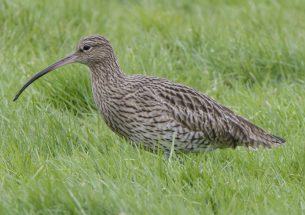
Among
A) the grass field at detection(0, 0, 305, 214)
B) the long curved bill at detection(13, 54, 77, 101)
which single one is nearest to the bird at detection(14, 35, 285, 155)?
the long curved bill at detection(13, 54, 77, 101)

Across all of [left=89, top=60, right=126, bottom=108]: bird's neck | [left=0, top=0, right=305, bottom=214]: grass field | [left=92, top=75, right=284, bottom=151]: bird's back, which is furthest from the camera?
[left=89, top=60, right=126, bottom=108]: bird's neck

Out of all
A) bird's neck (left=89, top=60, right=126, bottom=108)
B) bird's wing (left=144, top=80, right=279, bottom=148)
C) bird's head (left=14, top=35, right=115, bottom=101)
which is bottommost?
bird's wing (left=144, top=80, right=279, bottom=148)

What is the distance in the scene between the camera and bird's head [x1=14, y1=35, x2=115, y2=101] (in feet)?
27.2

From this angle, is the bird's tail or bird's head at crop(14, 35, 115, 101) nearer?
the bird's tail

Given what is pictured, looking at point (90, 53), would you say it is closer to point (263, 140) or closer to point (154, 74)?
point (154, 74)

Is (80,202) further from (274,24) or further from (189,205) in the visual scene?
(274,24)

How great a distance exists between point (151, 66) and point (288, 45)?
5.23 ft

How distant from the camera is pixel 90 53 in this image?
8320 millimetres

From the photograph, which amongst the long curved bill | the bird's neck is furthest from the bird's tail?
the long curved bill

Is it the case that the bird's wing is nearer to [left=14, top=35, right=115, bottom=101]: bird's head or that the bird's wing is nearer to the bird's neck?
the bird's neck

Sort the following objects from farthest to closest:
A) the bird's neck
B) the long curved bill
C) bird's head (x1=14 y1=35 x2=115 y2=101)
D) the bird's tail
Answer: bird's head (x1=14 y1=35 x2=115 y2=101), the long curved bill, the bird's neck, the bird's tail

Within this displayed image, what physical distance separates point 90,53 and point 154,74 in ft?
4.71

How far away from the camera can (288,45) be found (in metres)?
10.0

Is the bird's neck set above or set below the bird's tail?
above
